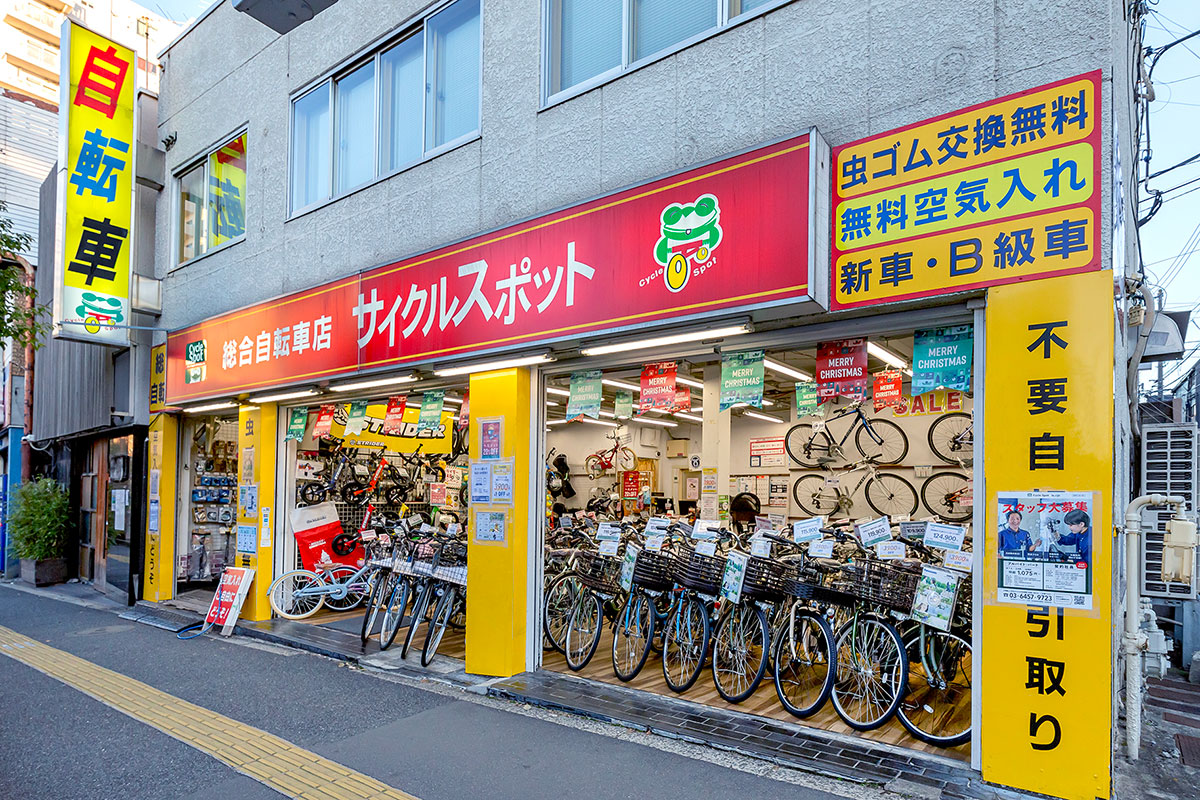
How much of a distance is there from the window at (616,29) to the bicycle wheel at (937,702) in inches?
198

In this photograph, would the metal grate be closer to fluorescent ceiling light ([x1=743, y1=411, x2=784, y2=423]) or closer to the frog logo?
the frog logo

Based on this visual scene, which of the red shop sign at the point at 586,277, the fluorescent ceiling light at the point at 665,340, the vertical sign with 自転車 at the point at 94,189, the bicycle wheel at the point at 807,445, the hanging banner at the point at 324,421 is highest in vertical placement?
the vertical sign with 自転車 at the point at 94,189

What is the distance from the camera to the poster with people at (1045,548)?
172 inches

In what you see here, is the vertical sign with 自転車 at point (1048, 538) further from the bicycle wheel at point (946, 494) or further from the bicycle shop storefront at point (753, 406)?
the bicycle wheel at point (946, 494)

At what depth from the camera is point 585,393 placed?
7.35m

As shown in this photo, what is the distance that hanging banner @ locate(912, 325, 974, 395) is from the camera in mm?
5156

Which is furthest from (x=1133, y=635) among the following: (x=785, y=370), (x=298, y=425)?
(x=298, y=425)

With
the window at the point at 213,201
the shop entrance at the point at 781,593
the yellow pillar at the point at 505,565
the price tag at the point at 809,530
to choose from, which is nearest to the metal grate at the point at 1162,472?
the shop entrance at the point at 781,593

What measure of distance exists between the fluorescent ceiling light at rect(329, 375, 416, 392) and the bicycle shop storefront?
0.15ft

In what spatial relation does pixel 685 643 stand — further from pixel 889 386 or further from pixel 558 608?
pixel 889 386

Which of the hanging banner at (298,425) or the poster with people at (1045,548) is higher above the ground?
the hanging banner at (298,425)

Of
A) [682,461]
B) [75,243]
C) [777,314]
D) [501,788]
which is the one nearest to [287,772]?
[501,788]

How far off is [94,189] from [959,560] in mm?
12074

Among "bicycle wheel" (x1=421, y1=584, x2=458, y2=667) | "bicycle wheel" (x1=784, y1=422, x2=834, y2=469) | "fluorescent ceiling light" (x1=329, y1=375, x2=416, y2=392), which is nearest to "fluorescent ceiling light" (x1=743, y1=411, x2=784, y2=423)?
"bicycle wheel" (x1=784, y1=422, x2=834, y2=469)
